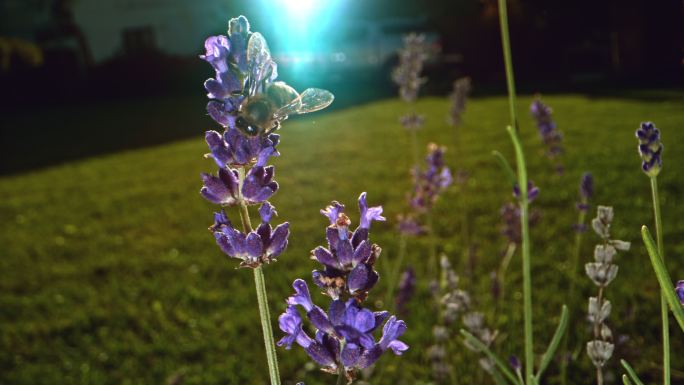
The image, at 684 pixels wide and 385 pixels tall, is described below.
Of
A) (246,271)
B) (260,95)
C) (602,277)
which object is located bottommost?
(246,271)

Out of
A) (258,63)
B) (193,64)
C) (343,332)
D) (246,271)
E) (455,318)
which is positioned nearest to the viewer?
(343,332)

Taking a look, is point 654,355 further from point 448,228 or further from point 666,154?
point 666,154

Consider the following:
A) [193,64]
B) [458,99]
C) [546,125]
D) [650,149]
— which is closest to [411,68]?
[458,99]

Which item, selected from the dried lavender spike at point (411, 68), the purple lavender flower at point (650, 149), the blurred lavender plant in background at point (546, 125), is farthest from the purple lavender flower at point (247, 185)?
the dried lavender spike at point (411, 68)

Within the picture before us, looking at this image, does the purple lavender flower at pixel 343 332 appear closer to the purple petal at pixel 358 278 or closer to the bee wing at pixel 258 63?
the purple petal at pixel 358 278

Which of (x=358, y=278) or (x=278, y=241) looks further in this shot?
(x=278, y=241)

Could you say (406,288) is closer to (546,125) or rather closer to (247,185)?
(546,125)
